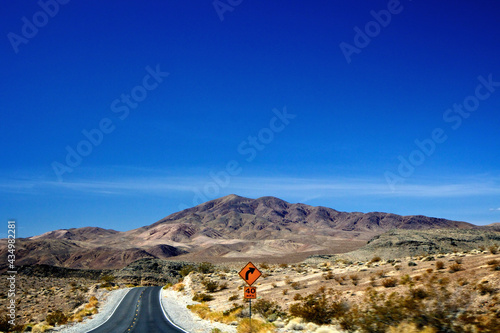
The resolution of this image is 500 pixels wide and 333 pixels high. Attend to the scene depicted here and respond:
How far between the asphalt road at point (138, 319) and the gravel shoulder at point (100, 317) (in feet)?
1.82

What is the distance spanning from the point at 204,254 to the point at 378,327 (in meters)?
131

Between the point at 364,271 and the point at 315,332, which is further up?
the point at 364,271

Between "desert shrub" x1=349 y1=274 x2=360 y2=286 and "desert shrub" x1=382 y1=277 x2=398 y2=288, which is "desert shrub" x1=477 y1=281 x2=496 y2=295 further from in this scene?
"desert shrub" x1=349 y1=274 x2=360 y2=286

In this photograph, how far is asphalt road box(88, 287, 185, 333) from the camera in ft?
68.3

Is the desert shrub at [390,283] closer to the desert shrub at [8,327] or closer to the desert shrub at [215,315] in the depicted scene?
the desert shrub at [215,315]

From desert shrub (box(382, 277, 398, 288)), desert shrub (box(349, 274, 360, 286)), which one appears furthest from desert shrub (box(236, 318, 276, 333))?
desert shrub (box(349, 274, 360, 286))

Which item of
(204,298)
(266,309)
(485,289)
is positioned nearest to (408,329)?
(485,289)

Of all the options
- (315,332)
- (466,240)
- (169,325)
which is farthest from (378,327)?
(466,240)

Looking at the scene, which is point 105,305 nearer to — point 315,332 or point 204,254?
point 315,332

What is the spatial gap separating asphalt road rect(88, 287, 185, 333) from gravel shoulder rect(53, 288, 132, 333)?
55cm

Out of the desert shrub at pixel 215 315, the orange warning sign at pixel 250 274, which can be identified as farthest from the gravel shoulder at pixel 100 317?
the orange warning sign at pixel 250 274

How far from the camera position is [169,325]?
2166 centimetres

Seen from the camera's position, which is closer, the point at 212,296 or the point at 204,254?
the point at 212,296

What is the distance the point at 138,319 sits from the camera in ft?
81.9
